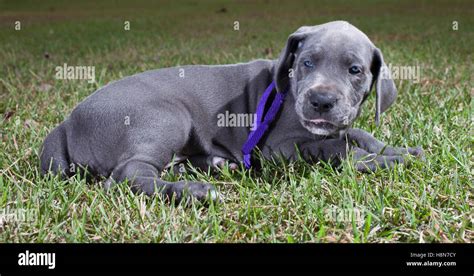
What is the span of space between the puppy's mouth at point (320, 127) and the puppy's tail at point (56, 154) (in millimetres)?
1594

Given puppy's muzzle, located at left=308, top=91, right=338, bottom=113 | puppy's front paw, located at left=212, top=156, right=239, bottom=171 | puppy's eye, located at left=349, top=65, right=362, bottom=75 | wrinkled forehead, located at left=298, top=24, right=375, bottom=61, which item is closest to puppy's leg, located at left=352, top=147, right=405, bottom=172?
puppy's muzzle, located at left=308, top=91, right=338, bottom=113

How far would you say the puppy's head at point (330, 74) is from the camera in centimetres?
359

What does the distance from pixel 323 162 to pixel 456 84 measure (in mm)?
3238

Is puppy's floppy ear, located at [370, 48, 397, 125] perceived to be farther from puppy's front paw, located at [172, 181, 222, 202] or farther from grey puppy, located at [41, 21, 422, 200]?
puppy's front paw, located at [172, 181, 222, 202]

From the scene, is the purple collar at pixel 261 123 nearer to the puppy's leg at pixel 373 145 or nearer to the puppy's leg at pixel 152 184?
the puppy's leg at pixel 373 145

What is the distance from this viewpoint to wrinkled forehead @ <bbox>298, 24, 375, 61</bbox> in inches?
146

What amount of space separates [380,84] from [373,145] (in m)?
0.45

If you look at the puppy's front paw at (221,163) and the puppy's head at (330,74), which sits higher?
the puppy's head at (330,74)

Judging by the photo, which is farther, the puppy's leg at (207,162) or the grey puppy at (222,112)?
the puppy's leg at (207,162)

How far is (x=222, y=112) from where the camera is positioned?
13.6 ft

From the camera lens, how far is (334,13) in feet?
52.8

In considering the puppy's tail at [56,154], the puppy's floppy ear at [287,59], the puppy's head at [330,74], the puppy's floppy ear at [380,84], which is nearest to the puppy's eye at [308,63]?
the puppy's head at [330,74]

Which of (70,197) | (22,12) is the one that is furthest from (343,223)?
(22,12)

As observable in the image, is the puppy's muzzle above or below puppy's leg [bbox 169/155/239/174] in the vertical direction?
above
